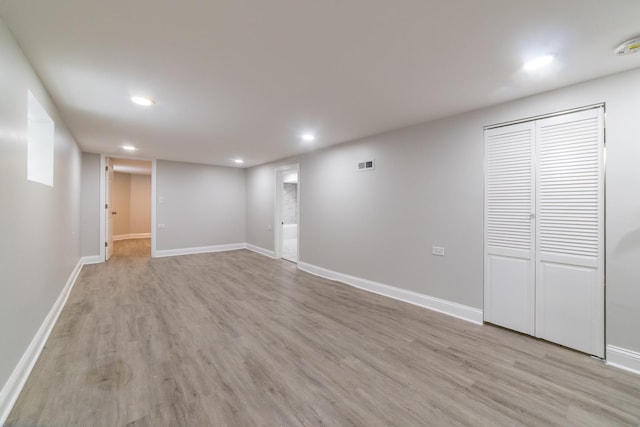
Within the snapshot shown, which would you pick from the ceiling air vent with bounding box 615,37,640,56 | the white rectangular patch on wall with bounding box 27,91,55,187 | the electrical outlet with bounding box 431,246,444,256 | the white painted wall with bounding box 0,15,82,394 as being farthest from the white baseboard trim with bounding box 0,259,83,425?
the ceiling air vent with bounding box 615,37,640,56

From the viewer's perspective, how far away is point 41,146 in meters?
2.74

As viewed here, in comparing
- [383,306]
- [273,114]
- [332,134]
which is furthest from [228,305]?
[332,134]

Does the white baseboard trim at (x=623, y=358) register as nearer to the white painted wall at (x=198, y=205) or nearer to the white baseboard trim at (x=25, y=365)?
the white baseboard trim at (x=25, y=365)

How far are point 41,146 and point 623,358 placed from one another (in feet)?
19.0

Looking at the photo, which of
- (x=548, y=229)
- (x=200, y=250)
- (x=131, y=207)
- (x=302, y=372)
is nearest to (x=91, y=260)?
(x=200, y=250)

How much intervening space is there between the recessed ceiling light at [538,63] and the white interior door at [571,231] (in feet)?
2.40

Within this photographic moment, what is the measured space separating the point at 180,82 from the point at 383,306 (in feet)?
11.2

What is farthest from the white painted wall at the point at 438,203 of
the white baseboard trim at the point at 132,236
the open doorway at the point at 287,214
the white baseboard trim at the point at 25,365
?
the white baseboard trim at the point at 132,236

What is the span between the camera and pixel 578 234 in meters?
2.40

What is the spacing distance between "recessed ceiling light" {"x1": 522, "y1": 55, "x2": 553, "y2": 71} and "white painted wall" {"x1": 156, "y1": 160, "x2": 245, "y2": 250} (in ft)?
22.7

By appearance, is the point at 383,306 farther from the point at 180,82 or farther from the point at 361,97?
the point at 180,82

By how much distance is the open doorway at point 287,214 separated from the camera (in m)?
6.32

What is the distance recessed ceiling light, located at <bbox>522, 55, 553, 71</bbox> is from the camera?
197cm

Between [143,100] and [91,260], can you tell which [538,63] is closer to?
[143,100]
